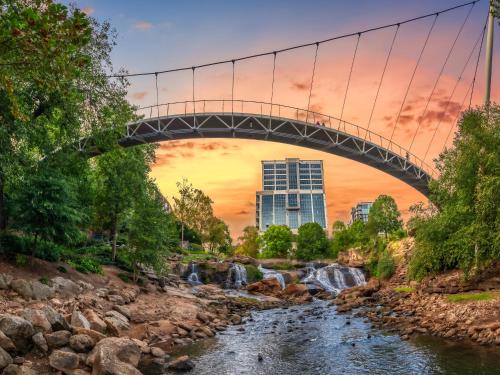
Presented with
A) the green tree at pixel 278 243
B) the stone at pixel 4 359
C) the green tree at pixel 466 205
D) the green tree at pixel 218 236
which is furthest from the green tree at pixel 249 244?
the stone at pixel 4 359

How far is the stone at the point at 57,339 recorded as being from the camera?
12.4 meters

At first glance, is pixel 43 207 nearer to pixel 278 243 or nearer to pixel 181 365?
pixel 181 365

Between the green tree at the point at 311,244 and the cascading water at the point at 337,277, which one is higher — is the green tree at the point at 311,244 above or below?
above

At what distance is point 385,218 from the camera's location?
65.8m

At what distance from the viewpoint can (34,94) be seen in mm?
21188

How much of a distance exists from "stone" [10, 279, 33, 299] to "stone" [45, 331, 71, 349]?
5013mm

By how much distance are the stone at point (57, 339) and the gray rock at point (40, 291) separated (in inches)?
207

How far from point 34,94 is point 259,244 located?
96.4 meters

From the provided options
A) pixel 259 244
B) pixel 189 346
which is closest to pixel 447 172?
pixel 189 346

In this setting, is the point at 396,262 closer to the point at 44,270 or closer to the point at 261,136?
the point at 261,136

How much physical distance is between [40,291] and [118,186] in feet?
52.9

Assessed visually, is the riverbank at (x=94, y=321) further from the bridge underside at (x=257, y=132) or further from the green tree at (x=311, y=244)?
the green tree at (x=311, y=244)

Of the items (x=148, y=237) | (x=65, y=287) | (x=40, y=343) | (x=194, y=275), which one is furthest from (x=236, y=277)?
(x=40, y=343)

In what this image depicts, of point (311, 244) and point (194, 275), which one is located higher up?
point (311, 244)
